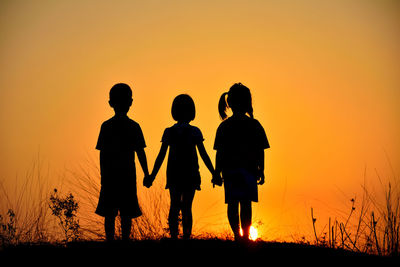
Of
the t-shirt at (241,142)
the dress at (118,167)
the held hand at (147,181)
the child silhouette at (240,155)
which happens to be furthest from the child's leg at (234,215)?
the dress at (118,167)

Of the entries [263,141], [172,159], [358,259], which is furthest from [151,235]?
[358,259]

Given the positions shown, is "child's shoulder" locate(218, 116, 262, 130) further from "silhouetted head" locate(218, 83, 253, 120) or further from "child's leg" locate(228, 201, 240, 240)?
"child's leg" locate(228, 201, 240, 240)

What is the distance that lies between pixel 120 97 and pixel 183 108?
1.00 m

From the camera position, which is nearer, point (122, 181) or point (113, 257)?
point (113, 257)

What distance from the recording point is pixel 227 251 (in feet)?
18.9

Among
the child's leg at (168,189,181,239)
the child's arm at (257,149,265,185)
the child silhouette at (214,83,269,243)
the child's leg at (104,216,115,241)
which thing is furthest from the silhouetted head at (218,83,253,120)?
the child's leg at (104,216,115,241)

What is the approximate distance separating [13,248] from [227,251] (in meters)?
3.17

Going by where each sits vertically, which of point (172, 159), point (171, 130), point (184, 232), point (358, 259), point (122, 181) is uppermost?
point (171, 130)

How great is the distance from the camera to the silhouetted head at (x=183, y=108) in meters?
6.71

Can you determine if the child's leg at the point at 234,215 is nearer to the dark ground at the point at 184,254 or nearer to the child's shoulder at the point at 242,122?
the dark ground at the point at 184,254

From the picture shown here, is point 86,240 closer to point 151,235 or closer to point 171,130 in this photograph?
point 151,235

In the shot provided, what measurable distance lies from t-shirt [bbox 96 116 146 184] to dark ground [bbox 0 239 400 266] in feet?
3.13

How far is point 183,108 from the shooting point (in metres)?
6.70

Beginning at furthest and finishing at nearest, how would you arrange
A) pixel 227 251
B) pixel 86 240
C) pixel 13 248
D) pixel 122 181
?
1. pixel 86 240
2. pixel 13 248
3. pixel 122 181
4. pixel 227 251
